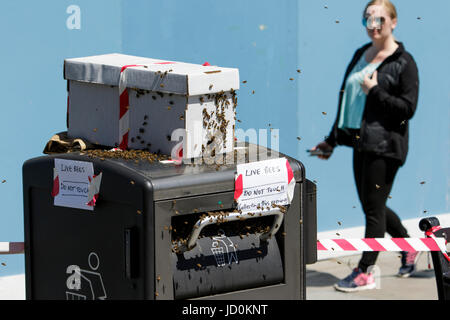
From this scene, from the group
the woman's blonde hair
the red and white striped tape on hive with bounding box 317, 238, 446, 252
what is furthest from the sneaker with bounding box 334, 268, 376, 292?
the woman's blonde hair

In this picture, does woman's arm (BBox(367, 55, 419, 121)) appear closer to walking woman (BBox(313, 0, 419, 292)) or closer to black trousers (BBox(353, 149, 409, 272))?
walking woman (BBox(313, 0, 419, 292))

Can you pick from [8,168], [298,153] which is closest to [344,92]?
[298,153]

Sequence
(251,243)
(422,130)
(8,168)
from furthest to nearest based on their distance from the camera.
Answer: (422,130)
(8,168)
(251,243)

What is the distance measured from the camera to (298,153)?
715 centimetres

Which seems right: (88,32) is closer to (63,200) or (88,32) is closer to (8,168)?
(8,168)

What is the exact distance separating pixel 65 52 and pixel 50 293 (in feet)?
8.81

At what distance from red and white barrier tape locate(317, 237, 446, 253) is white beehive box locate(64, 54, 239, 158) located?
3.62 ft

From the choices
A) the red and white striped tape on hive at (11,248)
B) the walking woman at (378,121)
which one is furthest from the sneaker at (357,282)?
the red and white striped tape on hive at (11,248)

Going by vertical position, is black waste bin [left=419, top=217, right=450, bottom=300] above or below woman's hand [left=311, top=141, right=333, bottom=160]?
below

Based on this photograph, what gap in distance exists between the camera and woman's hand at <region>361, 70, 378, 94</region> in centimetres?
654

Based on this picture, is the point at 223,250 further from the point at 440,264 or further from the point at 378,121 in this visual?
the point at 378,121

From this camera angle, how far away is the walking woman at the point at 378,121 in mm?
6488

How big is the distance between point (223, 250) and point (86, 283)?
1.75 feet

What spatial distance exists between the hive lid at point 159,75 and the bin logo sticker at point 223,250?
56 centimetres
